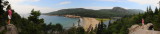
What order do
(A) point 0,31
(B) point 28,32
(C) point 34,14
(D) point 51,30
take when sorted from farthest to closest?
1. (D) point 51,30
2. (C) point 34,14
3. (B) point 28,32
4. (A) point 0,31

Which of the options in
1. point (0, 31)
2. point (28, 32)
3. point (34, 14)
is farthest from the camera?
point (34, 14)

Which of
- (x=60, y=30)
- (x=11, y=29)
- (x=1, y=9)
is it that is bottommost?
(x=60, y=30)

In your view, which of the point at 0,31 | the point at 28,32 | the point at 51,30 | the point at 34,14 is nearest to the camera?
the point at 0,31

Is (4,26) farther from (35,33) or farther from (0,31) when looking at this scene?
(35,33)

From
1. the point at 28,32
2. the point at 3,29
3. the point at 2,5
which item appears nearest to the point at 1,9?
the point at 2,5

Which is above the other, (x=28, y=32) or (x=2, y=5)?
(x=2, y=5)

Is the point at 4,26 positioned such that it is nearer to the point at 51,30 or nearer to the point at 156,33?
the point at 156,33

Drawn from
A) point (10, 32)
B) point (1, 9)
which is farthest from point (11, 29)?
point (1, 9)

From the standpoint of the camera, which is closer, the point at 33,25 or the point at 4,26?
the point at 4,26

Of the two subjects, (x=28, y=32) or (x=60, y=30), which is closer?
(x=28, y=32)
